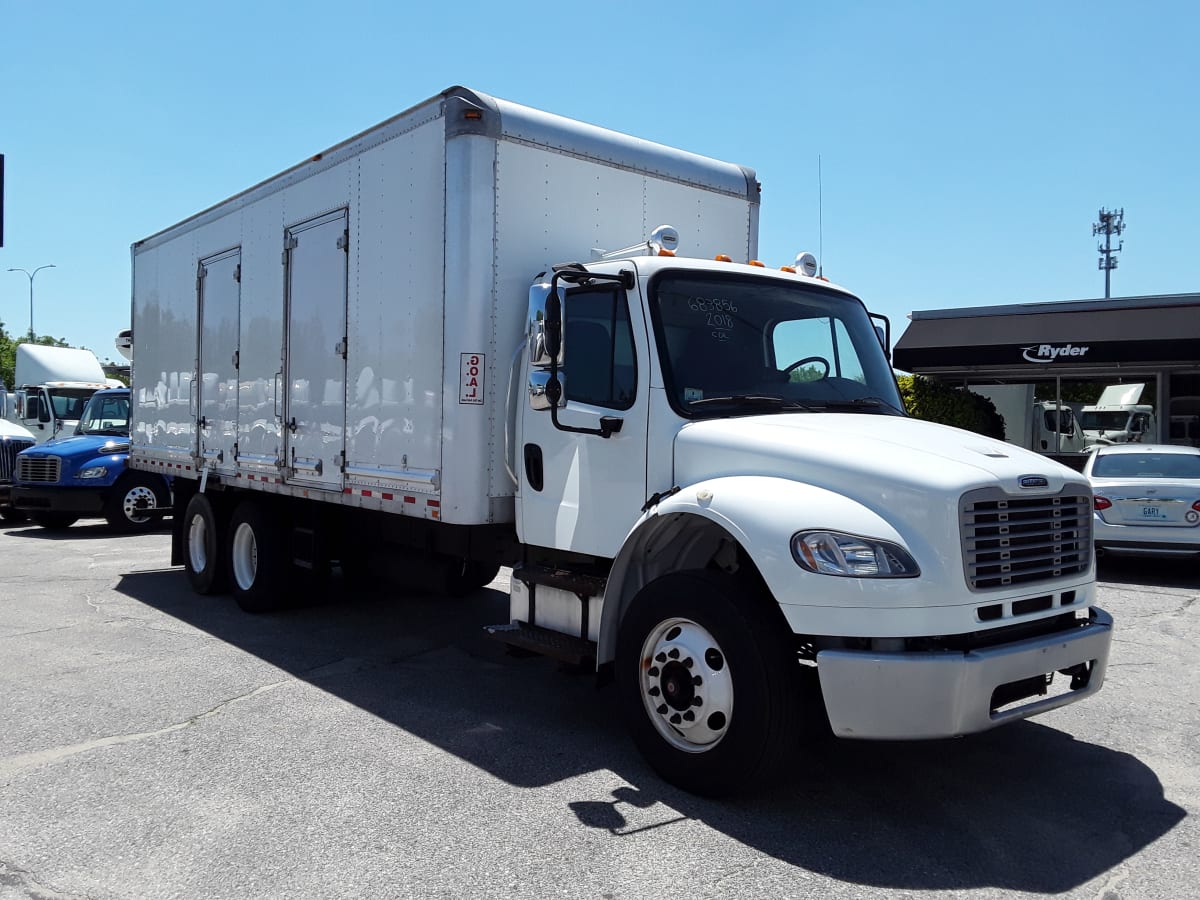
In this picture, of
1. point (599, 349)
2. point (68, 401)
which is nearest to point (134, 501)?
point (68, 401)

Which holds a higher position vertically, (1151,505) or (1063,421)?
(1063,421)

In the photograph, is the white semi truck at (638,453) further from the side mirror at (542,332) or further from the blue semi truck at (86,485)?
the blue semi truck at (86,485)

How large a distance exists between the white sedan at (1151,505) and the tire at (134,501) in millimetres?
13946

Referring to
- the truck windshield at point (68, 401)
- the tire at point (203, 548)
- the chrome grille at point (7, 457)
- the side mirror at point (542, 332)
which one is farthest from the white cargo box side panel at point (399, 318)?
the truck windshield at point (68, 401)

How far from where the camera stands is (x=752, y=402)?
17.1 ft

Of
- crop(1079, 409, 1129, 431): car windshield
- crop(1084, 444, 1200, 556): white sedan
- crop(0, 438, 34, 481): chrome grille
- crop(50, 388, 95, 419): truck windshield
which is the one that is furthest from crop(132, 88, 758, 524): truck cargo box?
crop(1079, 409, 1129, 431): car windshield

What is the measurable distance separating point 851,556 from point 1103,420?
1062 inches

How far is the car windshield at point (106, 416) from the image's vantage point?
55.7 feet

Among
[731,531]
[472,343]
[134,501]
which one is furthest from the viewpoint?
[134,501]

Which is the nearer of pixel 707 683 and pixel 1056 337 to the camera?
pixel 707 683

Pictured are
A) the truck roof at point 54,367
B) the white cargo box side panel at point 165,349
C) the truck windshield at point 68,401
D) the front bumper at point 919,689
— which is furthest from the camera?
the truck roof at point 54,367

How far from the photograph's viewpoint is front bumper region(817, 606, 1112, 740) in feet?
13.1

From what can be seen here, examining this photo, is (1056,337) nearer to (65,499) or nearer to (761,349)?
(761,349)

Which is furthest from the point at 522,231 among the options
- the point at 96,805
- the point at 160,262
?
the point at 160,262
